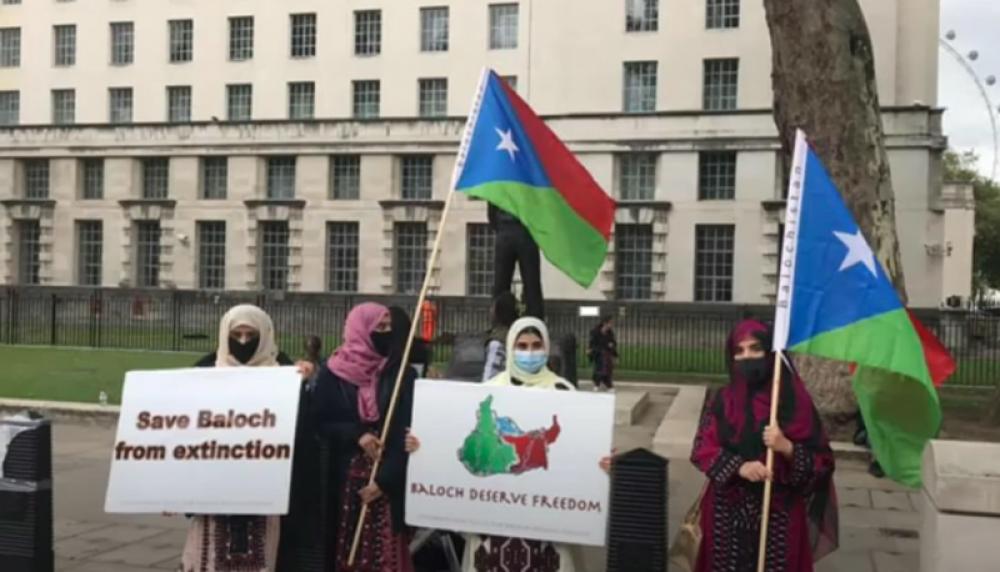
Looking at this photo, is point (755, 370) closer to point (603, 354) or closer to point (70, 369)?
point (603, 354)

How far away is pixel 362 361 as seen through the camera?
5355 mm

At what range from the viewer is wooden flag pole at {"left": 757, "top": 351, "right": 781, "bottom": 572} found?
15.4 ft

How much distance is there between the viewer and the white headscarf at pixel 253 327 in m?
5.41

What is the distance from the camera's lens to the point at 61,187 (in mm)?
50344

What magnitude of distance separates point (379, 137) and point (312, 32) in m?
6.64

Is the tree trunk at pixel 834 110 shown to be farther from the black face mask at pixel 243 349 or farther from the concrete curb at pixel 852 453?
the black face mask at pixel 243 349

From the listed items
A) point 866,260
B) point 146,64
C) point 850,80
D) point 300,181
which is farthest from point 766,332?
point 146,64

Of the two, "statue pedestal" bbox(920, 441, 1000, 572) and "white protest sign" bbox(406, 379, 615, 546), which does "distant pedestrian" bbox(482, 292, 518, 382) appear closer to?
"white protest sign" bbox(406, 379, 615, 546)

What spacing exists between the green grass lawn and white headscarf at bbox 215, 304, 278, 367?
1115cm

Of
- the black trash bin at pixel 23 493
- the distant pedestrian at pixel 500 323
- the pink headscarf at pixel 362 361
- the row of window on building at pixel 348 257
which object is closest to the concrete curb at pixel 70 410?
the distant pedestrian at pixel 500 323

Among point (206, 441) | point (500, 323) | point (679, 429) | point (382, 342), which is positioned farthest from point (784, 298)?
point (679, 429)

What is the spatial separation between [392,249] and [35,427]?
39.5m

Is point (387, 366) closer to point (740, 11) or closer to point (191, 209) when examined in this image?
point (740, 11)

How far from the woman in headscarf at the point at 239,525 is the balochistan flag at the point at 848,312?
8.61 ft
